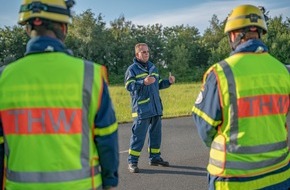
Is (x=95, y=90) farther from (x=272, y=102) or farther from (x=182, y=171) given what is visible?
(x=182, y=171)

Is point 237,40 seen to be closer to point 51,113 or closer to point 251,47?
point 251,47

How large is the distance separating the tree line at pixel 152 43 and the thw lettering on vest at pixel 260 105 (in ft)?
154

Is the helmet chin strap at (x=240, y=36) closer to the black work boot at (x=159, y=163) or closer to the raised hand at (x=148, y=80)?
the raised hand at (x=148, y=80)

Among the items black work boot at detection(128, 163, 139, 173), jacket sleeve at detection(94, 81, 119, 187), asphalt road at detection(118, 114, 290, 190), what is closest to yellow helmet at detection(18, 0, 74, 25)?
jacket sleeve at detection(94, 81, 119, 187)

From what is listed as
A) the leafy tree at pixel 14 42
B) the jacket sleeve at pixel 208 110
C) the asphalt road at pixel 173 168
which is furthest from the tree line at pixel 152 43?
the jacket sleeve at pixel 208 110

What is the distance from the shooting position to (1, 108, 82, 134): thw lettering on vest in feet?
7.29

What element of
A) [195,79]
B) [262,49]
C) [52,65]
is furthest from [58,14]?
[195,79]

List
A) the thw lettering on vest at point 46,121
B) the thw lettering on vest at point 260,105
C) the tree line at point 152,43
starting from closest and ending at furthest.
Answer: the thw lettering on vest at point 46,121
the thw lettering on vest at point 260,105
the tree line at point 152,43

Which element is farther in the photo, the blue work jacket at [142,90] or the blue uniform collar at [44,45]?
the blue work jacket at [142,90]

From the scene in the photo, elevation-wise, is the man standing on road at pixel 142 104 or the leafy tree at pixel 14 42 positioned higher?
the leafy tree at pixel 14 42

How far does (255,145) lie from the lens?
273cm

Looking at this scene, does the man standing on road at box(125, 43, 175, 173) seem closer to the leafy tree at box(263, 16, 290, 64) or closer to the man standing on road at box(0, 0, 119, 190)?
the man standing on road at box(0, 0, 119, 190)

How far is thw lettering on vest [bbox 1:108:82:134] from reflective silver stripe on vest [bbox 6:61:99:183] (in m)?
0.07

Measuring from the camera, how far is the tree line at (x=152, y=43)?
5441 centimetres
